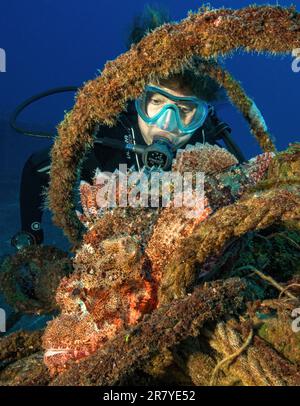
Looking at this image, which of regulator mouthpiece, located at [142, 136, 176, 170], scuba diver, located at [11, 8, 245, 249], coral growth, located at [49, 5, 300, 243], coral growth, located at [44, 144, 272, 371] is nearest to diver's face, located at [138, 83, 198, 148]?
scuba diver, located at [11, 8, 245, 249]

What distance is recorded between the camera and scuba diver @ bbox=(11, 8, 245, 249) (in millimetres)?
4184

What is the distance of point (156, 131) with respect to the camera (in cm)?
459

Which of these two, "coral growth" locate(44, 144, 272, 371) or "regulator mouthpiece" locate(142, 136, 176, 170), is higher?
"regulator mouthpiece" locate(142, 136, 176, 170)

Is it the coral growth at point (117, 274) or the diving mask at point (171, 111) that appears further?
the diving mask at point (171, 111)

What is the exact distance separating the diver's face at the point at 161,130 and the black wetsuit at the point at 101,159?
15 cm

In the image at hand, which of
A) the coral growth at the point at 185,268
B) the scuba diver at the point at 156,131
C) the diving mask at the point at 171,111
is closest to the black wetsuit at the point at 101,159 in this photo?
the scuba diver at the point at 156,131

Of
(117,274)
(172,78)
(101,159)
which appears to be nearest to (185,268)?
(117,274)

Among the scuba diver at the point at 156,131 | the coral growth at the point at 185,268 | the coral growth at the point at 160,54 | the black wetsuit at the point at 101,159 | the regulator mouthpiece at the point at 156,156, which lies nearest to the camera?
the coral growth at the point at 185,268

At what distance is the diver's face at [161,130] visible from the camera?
4.39 meters

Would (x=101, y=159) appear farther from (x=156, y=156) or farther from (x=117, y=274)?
(x=117, y=274)

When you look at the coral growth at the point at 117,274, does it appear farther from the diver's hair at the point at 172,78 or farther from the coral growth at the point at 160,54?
the diver's hair at the point at 172,78

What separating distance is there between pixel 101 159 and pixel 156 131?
0.92m

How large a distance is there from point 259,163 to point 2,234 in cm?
845

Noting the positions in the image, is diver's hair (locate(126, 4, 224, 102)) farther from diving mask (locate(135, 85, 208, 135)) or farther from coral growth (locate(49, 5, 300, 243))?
coral growth (locate(49, 5, 300, 243))
